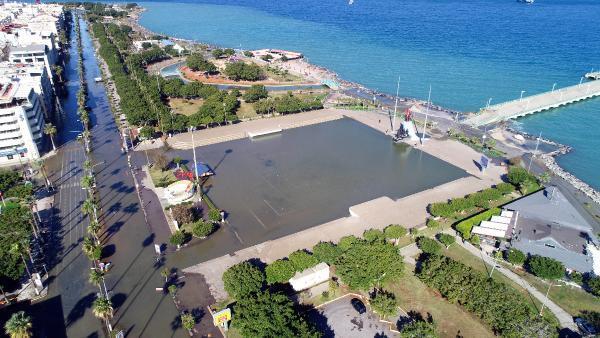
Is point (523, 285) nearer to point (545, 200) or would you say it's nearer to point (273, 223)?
point (545, 200)

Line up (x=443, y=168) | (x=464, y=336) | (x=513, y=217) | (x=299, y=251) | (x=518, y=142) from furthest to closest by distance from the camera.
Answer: (x=518, y=142)
(x=443, y=168)
(x=513, y=217)
(x=299, y=251)
(x=464, y=336)

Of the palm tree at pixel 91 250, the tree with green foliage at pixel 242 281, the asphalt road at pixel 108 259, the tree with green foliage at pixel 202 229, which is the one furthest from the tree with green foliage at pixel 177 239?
the tree with green foliage at pixel 242 281

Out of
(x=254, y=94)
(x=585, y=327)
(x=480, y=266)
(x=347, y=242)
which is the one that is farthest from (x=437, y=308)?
(x=254, y=94)

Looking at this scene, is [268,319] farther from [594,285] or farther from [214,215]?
[594,285]

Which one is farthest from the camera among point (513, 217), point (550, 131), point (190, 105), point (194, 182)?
point (190, 105)

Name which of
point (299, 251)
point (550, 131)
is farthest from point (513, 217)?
point (550, 131)
